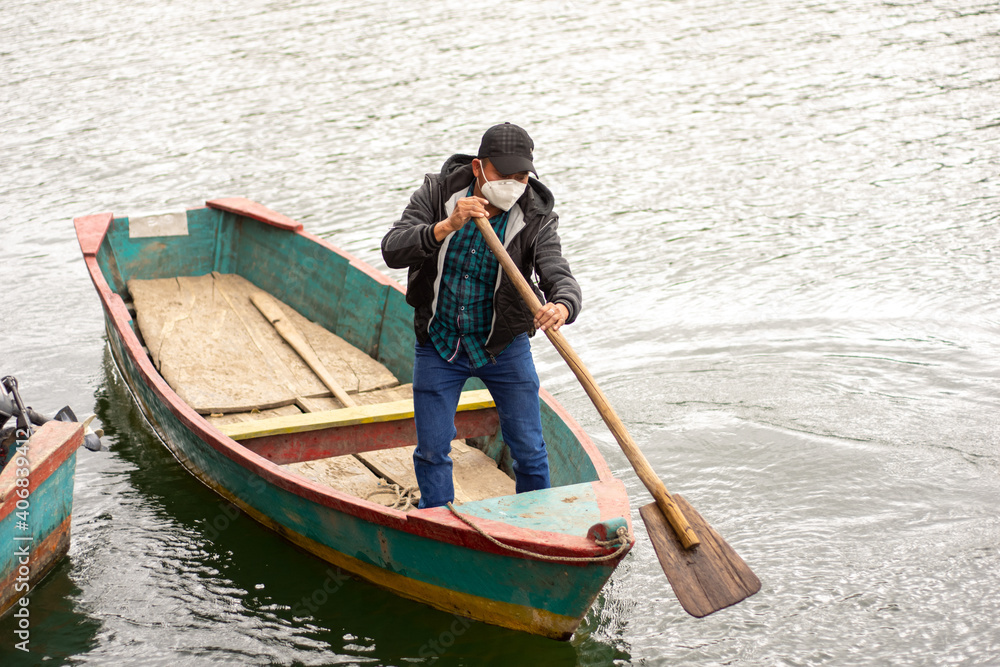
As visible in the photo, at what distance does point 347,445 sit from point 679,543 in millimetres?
2184

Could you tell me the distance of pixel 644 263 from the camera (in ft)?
29.9

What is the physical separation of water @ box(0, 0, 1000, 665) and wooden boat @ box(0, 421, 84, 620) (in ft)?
0.63

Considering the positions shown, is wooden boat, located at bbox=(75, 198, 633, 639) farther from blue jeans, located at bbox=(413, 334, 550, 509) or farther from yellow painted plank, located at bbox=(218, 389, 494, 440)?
blue jeans, located at bbox=(413, 334, 550, 509)

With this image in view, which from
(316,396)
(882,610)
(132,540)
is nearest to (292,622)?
(132,540)

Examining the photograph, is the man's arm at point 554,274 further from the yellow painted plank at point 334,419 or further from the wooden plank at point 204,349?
the wooden plank at point 204,349

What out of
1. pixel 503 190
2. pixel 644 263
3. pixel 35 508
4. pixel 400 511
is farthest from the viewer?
pixel 644 263

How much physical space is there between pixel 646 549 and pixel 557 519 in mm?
1434

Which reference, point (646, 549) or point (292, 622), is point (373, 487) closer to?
point (292, 622)

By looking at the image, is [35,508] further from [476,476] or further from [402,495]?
[476,476]

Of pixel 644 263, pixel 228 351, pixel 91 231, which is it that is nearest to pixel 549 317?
pixel 228 351

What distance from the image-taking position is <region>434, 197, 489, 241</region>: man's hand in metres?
3.82

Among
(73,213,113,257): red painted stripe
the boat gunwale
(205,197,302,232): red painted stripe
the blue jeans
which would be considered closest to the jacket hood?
the blue jeans

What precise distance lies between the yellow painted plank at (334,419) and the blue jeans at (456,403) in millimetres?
887

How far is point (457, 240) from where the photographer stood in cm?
412
